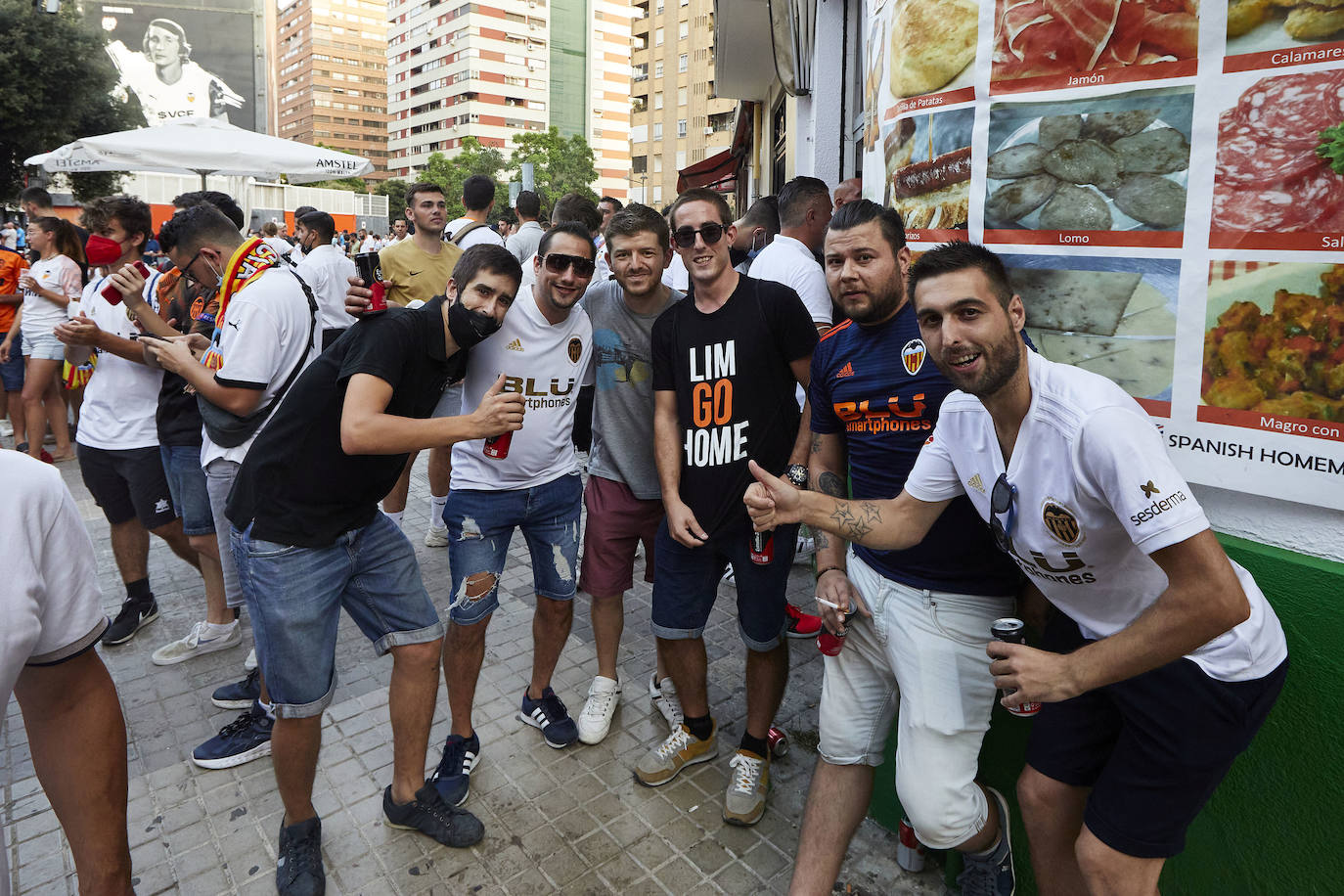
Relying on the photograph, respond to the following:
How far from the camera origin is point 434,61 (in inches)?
4043

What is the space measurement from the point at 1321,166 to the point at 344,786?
3811 mm

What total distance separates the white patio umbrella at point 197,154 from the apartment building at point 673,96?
170 feet

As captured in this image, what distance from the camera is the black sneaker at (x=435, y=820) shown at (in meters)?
→ 2.91

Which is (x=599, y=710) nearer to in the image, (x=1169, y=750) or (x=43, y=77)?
(x=1169, y=750)

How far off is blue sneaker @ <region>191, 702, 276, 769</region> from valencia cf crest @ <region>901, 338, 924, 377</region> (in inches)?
115

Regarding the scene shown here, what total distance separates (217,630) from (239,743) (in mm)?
1144

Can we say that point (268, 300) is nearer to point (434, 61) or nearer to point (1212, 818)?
point (1212, 818)

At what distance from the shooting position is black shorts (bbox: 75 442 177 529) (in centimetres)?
439

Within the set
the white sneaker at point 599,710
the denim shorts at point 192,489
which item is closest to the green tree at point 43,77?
the denim shorts at point 192,489

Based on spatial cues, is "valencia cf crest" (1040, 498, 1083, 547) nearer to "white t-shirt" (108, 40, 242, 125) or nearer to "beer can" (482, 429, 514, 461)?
"beer can" (482, 429, 514, 461)

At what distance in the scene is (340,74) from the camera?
452 feet

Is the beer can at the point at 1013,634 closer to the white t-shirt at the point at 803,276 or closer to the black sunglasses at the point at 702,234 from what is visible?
the black sunglasses at the point at 702,234

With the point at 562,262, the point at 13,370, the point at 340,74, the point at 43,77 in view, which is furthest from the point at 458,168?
the point at 340,74

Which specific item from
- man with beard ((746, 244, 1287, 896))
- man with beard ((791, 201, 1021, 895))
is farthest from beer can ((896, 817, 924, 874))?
man with beard ((746, 244, 1287, 896))
